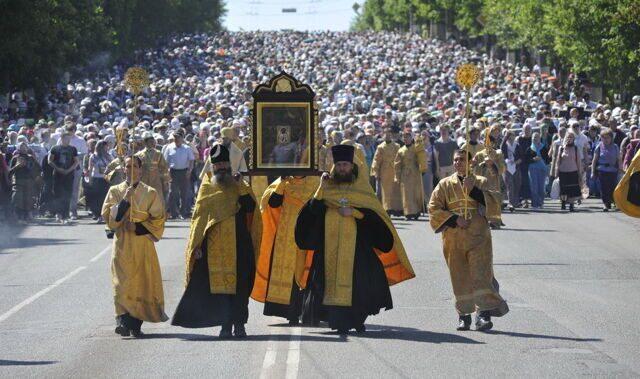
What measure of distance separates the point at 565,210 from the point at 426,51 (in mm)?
69088

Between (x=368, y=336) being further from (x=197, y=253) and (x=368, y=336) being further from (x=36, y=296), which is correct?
(x=36, y=296)

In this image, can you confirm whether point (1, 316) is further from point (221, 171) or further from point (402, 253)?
point (402, 253)

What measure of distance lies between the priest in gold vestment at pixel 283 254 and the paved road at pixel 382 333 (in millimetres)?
319

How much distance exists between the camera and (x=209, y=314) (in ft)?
49.9

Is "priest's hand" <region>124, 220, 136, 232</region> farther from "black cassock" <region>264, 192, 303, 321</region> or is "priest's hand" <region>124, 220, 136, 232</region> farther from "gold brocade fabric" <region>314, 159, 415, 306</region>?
"gold brocade fabric" <region>314, 159, 415, 306</region>

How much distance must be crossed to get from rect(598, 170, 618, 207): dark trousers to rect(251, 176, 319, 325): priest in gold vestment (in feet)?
55.6

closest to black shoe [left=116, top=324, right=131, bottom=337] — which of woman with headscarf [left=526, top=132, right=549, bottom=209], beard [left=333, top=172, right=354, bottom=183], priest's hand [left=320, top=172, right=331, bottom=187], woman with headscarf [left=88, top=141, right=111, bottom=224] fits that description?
priest's hand [left=320, top=172, right=331, bottom=187]

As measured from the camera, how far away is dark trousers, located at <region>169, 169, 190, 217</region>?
32219 mm

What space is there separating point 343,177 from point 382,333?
56.3 inches

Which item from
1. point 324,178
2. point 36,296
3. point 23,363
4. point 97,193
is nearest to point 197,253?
point 324,178

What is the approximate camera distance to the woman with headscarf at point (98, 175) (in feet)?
101

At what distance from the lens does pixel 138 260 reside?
1550cm

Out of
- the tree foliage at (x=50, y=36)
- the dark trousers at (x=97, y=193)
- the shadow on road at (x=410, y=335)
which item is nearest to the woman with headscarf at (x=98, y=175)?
the dark trousers at (x=97, y=193)

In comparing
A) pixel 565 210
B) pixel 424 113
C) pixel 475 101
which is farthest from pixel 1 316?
pixel 475 101
